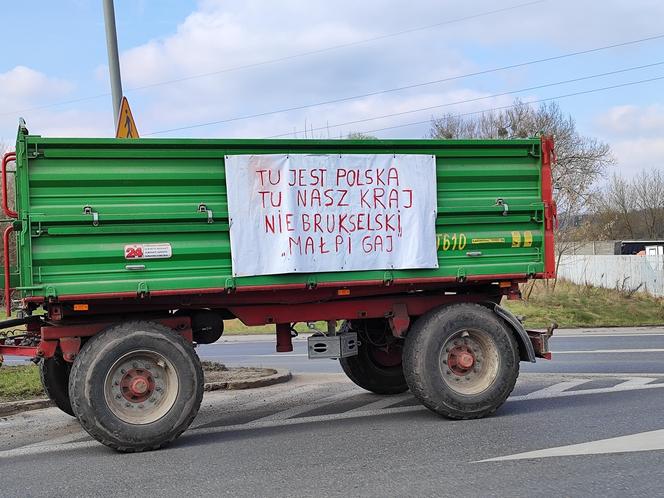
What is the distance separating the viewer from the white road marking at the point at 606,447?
237 inches

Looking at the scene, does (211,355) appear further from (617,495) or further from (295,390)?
(617,495)

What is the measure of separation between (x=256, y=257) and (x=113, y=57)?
16.8 feet

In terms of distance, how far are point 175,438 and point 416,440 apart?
6.62 ft

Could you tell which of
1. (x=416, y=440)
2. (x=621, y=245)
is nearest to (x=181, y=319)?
(x=416, y=440)

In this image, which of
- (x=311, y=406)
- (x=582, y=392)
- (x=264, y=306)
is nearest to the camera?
(x=264, y=306)

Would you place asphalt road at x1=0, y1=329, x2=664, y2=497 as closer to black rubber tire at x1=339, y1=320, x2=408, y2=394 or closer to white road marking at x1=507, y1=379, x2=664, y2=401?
white road marking at x1=507, y1=379, x2=664, y2=401

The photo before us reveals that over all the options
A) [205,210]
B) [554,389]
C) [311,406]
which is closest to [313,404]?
[311,406]

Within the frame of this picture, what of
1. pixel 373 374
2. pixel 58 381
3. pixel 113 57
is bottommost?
pixel 373 374

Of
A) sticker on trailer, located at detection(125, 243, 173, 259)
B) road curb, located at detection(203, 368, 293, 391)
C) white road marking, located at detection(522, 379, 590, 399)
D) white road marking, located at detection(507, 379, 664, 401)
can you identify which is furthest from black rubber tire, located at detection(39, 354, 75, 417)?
white road marking, located at detection(522, 379, 590, 399)

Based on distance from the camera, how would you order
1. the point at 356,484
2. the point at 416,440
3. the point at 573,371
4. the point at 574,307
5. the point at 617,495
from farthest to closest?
the point at 574,307, the point at 573,371, the point at 416,440, the point at 356,484, the point at 617,495

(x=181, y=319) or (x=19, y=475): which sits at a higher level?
(x=181, y=319)

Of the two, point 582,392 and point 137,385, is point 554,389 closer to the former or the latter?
point 582,392

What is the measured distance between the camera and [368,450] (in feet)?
20.9

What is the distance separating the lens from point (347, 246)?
7.27 meters
